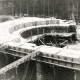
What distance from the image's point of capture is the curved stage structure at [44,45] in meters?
18.1

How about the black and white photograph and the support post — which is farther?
the support post

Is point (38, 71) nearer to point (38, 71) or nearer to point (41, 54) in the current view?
point (38, 71)

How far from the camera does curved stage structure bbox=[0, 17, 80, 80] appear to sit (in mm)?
18109

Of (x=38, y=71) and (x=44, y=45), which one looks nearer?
(x=38, y=71)

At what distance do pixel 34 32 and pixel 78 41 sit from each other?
27.5 ft

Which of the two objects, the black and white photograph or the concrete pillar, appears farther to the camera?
the concrete pillar

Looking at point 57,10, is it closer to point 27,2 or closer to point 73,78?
point 27,2

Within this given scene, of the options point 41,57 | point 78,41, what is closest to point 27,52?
point 41,57

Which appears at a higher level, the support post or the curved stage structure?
the curved stage structure

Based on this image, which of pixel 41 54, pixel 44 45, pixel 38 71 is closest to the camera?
pixel 41 54

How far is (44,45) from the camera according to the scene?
71.6ft

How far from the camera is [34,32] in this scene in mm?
36406

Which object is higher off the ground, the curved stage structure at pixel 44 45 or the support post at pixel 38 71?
the curved stage structure at pixel 44 45

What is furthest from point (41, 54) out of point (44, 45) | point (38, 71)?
point (44, 45)
